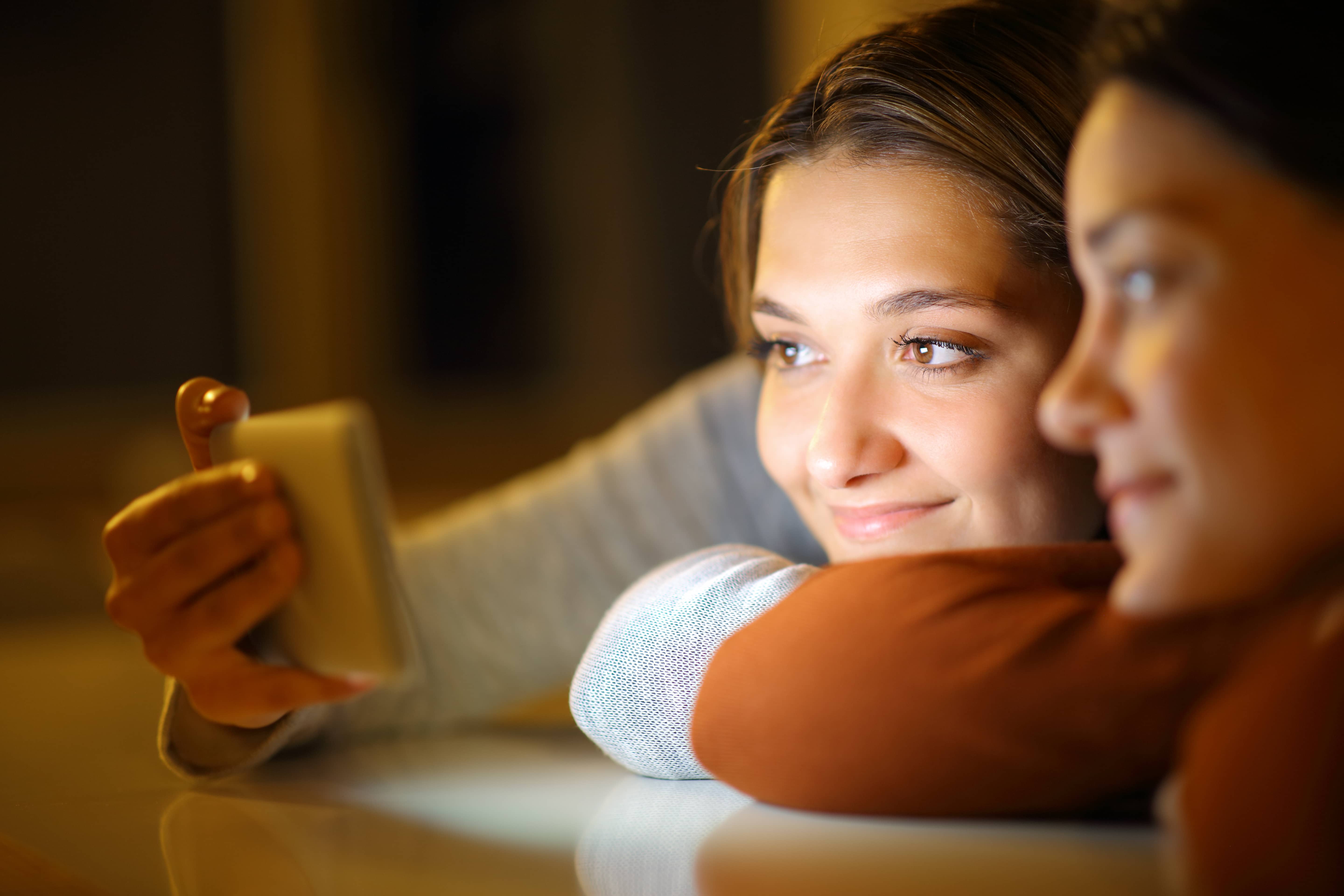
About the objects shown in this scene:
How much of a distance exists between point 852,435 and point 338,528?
0.26 m

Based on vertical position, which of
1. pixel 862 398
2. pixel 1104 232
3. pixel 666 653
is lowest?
pixel 666 653

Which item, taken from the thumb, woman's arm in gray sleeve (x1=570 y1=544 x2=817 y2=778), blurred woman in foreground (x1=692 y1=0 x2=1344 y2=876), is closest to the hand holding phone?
the thumb

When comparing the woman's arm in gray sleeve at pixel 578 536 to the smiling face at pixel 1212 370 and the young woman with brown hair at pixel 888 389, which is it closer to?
the young woman with brown hair at pixel 888 389

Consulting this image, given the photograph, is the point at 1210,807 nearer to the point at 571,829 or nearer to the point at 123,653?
the point at 571,829

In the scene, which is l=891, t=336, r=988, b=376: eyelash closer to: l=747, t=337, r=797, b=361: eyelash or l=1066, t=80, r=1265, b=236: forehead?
l=747, t=337, r=797, b=361: eyelash

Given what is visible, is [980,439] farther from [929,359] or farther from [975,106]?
[975,106]

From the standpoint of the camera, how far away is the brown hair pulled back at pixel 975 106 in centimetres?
64

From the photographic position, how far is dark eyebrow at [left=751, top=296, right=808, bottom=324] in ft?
2.15

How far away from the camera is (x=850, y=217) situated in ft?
2.11

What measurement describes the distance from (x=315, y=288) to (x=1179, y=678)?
3016 millimetres

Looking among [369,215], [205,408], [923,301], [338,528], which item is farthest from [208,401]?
[369,215]

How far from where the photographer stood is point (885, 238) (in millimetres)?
623

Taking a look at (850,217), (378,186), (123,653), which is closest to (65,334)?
(378,186)

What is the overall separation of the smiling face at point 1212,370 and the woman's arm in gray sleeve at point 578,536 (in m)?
0.61
